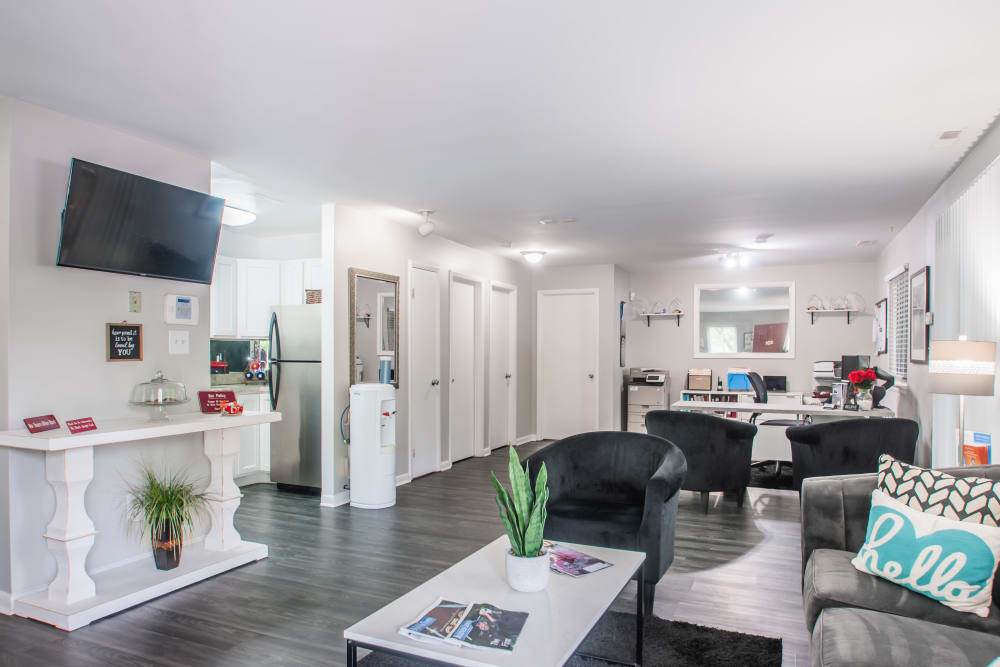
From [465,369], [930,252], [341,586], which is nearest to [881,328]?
[930,252]

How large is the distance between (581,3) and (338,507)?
165 inches

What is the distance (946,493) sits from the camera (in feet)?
7.54

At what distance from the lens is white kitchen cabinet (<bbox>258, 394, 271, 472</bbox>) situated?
5863 mm

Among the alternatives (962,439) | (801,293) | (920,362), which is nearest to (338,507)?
(962,439)

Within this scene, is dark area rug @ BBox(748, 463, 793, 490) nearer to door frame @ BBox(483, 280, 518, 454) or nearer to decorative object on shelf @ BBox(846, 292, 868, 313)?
decorative object on shelf @ BBox(846, 292, 868, 313)

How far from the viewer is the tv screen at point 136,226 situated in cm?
318

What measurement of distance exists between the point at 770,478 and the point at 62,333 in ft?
19.7

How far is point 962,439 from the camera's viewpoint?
3635 mm

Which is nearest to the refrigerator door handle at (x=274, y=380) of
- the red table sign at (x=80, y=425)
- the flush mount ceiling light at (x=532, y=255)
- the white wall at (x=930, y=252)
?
the red table sign at (x=80, y=425)

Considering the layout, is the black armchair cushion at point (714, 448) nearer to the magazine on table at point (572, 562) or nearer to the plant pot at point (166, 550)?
the magazine on table at point (572, 562)

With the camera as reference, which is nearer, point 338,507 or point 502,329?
point 338,507

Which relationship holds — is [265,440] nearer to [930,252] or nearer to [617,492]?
[617,492]

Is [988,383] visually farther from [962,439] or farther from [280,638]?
[280,638]

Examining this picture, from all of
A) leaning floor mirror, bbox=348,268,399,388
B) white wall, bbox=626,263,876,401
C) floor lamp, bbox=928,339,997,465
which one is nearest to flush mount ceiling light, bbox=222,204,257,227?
leaning floor mirror, bbox=348,268,399,388
